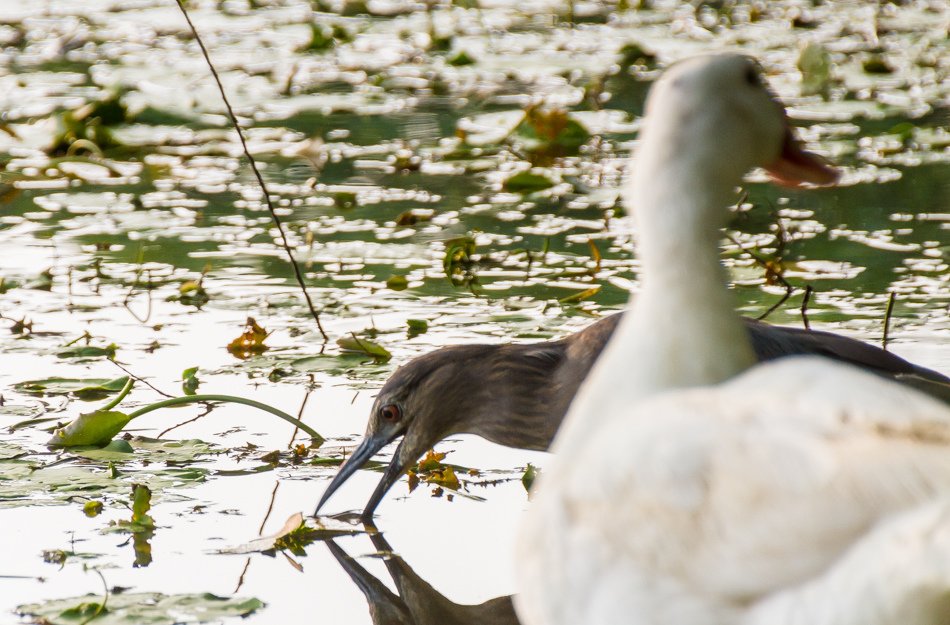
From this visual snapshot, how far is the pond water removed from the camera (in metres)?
3.52

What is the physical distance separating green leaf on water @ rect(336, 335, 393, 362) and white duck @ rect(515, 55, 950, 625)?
213 centimetres

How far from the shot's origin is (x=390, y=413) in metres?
4.00

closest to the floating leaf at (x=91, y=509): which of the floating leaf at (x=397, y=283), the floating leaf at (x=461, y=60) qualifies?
the floating leaf at (x=397, y=283)

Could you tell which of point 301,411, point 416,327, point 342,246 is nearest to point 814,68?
point 342,246

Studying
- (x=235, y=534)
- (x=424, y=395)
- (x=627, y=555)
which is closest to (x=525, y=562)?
(x=627, y=555)

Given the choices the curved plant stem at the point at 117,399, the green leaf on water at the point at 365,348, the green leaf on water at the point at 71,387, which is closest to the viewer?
the curved plant stem at the point at 117,399

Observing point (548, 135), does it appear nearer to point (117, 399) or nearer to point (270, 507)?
point (117, 399)

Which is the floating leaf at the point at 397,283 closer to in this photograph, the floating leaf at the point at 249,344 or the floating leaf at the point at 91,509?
the floating leaf at the point at 249,344

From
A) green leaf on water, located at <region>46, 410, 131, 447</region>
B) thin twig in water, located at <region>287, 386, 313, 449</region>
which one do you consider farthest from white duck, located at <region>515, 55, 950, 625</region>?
green leaf on water, located at <region>46, 410, 131, 447</region>

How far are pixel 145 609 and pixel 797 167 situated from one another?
1.54 meters

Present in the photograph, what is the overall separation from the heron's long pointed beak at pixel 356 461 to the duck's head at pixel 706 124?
1.48 m

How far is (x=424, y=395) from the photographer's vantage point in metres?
4.03

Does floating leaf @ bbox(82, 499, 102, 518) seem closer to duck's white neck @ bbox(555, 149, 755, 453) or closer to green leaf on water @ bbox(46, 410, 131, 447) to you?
green leaf on water @ bbox(46, 410, 131, 447)

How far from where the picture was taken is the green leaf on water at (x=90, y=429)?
3986 millimetres
